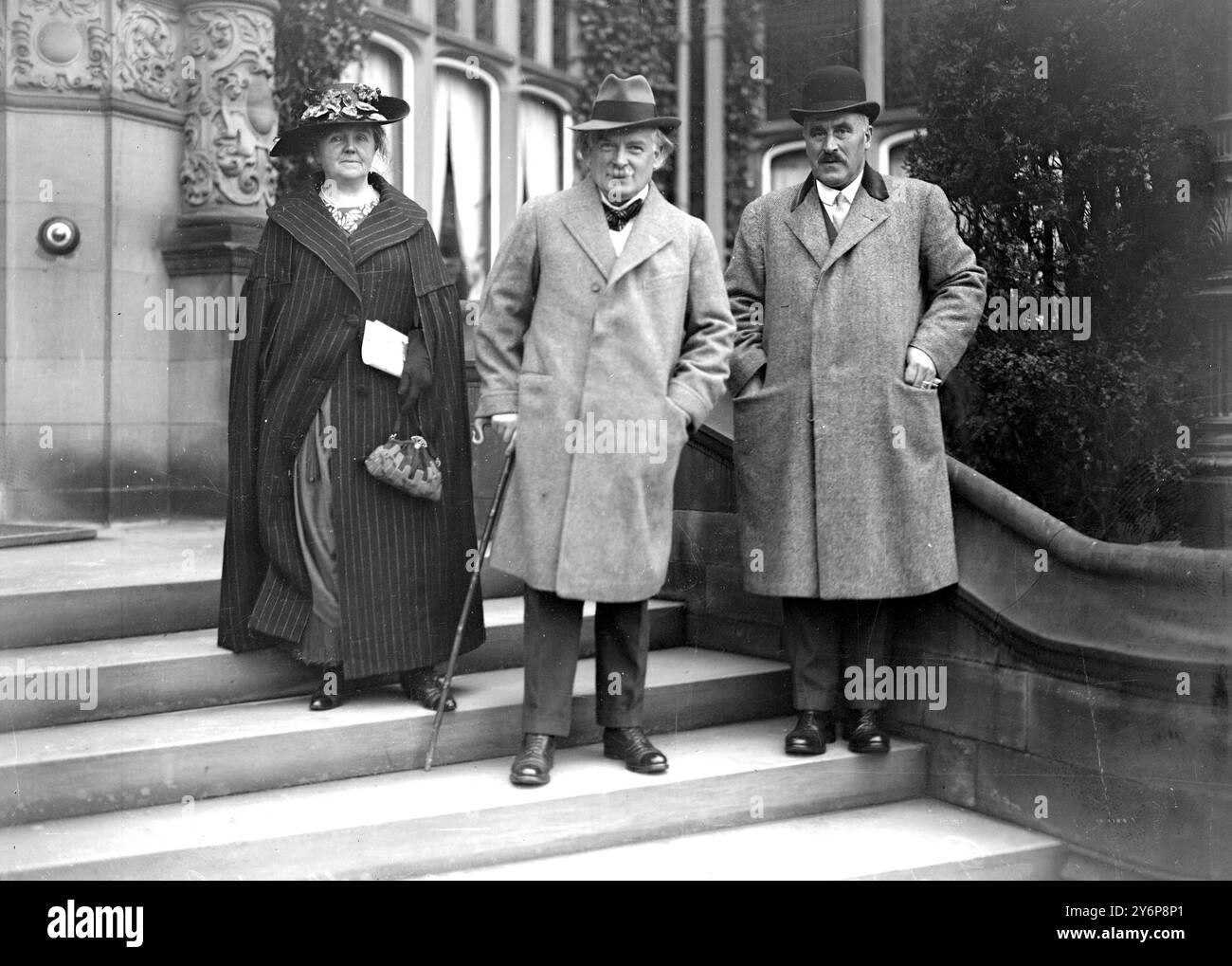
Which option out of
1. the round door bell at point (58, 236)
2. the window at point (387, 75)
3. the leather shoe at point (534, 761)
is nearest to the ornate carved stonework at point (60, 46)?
the round door bell at point (58, 236)

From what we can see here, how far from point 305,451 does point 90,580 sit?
104cm

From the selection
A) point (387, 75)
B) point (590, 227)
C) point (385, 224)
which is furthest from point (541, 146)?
point (590, 227)

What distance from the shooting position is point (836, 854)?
397cm

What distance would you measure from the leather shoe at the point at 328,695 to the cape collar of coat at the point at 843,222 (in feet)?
6.78

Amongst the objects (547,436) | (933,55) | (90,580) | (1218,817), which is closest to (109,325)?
(90,580)

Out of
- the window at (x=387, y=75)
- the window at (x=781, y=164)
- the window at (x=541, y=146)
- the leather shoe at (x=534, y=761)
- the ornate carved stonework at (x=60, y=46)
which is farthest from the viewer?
the window at (x=781, y=164)

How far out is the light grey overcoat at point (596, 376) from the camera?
160 inches

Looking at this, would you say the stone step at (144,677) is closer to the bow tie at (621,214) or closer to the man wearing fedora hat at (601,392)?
the man wearing fedora hat at (601,392)

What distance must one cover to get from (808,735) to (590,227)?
1779 millimetres

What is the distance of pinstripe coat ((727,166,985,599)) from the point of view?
172 inches

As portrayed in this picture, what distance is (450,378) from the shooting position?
4.47m

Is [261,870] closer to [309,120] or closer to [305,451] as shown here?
[305,451]

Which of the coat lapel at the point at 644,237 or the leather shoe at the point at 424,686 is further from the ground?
the coat lapel at the point at 644,237

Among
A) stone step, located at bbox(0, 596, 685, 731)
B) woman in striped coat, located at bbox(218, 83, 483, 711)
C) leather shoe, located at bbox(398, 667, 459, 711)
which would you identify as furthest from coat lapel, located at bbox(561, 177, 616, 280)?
stone step, located at bbox(0, 596, 685, 731)
